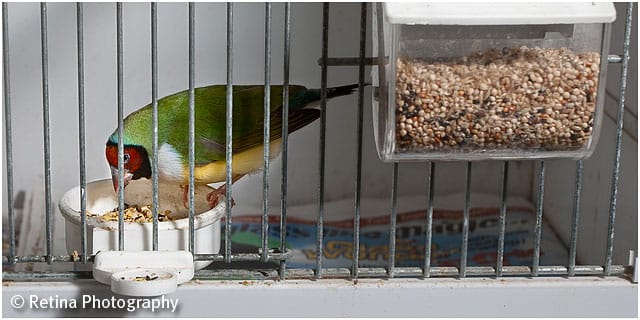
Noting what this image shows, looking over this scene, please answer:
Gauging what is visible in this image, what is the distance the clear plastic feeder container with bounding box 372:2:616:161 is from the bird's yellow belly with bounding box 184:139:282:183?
0.28m

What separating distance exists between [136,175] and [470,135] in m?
0.46

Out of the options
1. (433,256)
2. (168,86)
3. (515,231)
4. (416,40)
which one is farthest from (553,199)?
(416,40)

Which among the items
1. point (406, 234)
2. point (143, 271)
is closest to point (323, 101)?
point (143, 271)

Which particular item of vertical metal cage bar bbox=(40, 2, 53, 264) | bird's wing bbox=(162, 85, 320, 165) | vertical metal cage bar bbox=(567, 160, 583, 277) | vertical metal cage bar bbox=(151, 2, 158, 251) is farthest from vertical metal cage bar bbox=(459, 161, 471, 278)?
vertical metal cage bar bbox=(40, 2, 53, 264)

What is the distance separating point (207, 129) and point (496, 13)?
1.39 ft

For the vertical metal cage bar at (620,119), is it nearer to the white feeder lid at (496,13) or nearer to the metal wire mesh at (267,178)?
the metal wire mesh at (267,178)

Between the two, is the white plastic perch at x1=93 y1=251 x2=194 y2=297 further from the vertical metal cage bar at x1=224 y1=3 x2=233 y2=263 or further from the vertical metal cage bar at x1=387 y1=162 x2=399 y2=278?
the vertical metal cage bar at x1=387 y1=162 x2=399 y2=278

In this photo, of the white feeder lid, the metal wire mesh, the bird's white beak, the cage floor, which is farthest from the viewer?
the cage floor

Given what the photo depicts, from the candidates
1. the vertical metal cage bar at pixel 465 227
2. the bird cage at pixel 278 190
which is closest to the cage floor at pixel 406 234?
the bird cage at pixel 278 190

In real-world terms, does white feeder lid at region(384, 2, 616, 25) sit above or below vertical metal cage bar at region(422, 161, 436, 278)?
above

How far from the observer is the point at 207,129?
1.26 meters

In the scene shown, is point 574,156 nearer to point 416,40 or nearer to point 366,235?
point 416,40

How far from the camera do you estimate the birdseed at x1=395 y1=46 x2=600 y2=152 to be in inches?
39.4

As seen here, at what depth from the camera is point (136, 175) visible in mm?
1282
